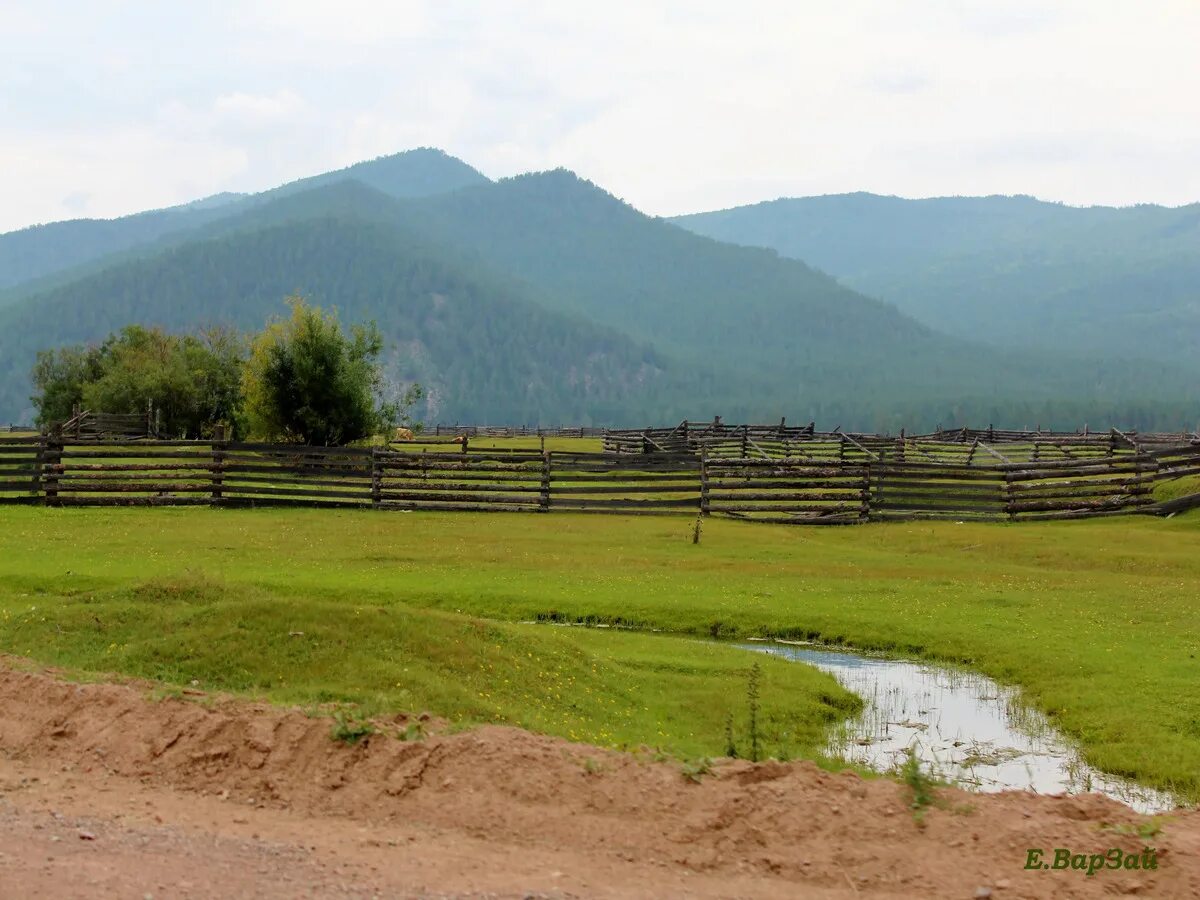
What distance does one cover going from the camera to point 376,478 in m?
38.6

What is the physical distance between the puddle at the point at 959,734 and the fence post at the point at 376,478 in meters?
22.2

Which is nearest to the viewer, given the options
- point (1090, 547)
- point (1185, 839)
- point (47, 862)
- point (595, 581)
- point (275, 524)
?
point (47, 862)

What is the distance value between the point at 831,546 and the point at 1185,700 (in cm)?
1651

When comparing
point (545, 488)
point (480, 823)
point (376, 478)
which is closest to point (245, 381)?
point (376, 478)

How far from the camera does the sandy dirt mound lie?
767 cm

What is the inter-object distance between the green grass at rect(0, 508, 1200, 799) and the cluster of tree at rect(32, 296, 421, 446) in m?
13.8

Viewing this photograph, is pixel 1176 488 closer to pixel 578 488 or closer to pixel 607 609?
pixel 578 488

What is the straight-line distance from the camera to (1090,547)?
29922mm

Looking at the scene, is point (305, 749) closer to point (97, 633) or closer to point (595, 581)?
point (97, 633)

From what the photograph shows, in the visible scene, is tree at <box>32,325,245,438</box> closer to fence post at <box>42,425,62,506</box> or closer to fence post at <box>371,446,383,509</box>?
fence post at <box>42,425,62,506</box>

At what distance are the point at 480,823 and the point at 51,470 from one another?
31.8 meters

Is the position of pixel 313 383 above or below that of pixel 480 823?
above

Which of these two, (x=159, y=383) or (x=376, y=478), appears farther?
(x=159, y=383)

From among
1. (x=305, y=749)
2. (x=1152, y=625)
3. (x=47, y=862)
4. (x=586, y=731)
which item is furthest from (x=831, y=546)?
(x=47, y=862)
